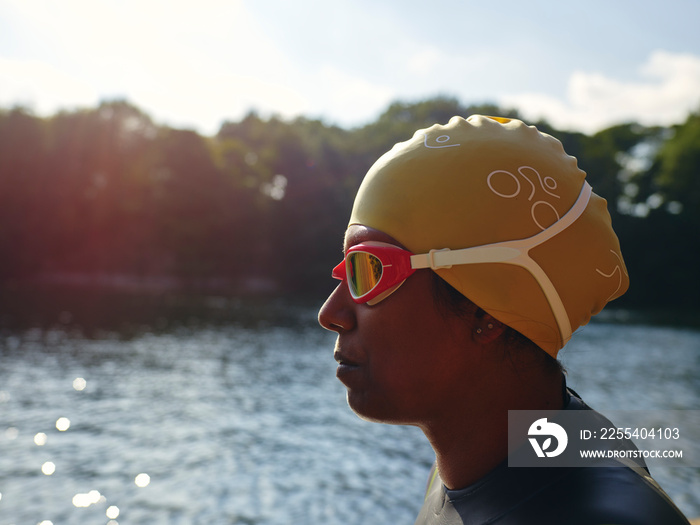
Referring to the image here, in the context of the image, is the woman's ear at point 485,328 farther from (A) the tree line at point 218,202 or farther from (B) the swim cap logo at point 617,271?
(A) the tree line at point 218,202

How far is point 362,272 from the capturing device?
6.50ft

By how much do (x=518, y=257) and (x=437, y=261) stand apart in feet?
0.85

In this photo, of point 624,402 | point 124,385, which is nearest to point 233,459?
point 124,385

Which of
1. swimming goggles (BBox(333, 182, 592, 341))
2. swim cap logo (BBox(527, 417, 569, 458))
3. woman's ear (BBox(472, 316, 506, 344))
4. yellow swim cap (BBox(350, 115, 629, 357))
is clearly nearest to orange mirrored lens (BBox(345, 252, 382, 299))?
swimming goggles (BBox(333, 182, 592, 341))

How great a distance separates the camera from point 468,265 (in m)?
1.91

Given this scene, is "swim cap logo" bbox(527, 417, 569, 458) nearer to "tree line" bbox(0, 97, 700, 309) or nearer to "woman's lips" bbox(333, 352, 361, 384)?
"woman's lips" bbox(333, 352, 361, 384)

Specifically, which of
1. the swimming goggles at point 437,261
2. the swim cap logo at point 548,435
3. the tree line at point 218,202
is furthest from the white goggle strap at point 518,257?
the tree line at point 218,202

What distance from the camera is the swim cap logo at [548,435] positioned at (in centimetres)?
183

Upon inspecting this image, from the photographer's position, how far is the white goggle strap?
1.88 metres

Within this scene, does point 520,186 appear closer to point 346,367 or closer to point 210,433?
point 346,367

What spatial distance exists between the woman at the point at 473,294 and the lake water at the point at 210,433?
1393cm

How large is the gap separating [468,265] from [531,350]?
0.38 metres

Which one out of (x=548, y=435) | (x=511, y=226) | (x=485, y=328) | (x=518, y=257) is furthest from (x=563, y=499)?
(x=511, y=226)

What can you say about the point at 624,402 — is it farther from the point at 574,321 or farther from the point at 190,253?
the point at 190,253
